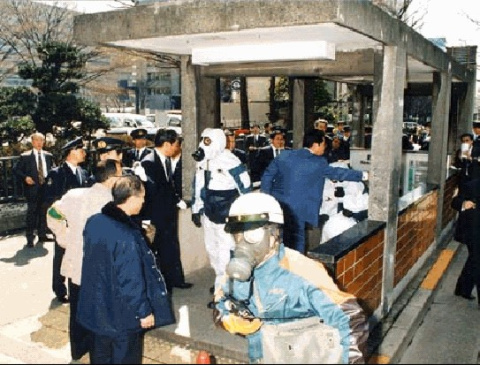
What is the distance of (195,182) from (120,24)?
180cm

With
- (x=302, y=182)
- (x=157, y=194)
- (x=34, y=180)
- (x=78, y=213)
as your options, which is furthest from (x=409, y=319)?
(x=34, y=180)

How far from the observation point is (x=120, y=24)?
4.61m

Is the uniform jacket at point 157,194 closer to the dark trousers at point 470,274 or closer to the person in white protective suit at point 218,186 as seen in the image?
the person in white protective suit at point 218,186

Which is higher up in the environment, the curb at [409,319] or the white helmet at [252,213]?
the white helmet at [252,213]

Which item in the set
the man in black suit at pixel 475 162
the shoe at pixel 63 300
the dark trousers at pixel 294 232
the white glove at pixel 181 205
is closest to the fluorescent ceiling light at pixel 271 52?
the white glove at pixel 181 205

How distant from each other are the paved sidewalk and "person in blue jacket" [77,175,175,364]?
0.89ft

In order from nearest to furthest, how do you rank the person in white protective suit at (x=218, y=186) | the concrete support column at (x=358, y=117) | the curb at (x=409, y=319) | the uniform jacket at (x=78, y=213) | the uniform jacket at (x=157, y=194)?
the uniform jacket at (x=78, y=213) < the curb at (x=409, y=319) < the person in white protective suit at (x=218, y=186) < the uniform jacket at (x=157, y=194) < the concrete support column at (x=358, y=117)

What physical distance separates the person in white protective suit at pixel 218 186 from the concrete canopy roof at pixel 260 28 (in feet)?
3.57

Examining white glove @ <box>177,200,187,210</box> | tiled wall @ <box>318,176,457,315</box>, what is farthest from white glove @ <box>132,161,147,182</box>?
tiled wall @ <box>318,176,457,315</box>

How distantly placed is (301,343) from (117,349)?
1.35 meters

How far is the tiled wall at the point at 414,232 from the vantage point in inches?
227

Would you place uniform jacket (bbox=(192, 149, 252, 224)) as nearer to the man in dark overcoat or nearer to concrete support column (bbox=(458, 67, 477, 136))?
the man in dark overcoat

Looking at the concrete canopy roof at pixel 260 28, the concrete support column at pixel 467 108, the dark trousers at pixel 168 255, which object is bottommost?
the dark trousers at pixel 168 255

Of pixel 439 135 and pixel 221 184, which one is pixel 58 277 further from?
pixel 439 135
